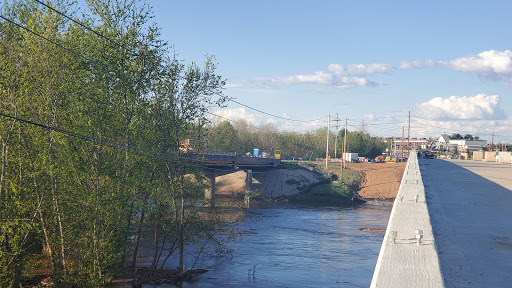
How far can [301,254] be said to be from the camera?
1474 inches

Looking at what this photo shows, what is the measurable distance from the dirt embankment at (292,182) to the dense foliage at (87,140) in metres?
52.4

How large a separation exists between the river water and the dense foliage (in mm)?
4493

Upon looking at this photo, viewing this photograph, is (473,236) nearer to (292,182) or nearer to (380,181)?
(292,182)

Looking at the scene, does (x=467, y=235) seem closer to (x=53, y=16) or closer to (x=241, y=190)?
(x=53, y=16)

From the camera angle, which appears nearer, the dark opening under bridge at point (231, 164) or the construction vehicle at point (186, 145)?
the construction vehicle at point (186, 145)

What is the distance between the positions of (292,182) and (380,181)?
16490 mm

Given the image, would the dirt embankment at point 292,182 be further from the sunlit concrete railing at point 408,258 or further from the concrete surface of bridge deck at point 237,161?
the sunlit concrete railing at point 408,258

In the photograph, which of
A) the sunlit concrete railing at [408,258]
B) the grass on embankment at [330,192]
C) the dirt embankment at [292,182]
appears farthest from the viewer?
the dirt embankment at [292,182]

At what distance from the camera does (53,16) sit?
20984 mm

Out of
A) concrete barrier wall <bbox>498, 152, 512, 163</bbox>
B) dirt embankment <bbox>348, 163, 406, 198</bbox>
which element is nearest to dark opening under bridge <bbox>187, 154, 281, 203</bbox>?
dirt embankment <bbox>348, 163, 406, 198</bbox>

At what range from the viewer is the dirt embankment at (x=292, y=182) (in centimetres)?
8275

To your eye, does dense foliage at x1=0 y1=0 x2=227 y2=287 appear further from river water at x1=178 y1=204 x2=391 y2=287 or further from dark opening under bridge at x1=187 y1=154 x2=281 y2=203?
dark opening under bridge at x1=187 y1=154 x2=281 y2=203

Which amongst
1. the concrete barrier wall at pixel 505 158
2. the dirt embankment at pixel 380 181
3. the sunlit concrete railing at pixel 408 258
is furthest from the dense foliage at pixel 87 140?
the concrete barrier wall at pixel 505 158

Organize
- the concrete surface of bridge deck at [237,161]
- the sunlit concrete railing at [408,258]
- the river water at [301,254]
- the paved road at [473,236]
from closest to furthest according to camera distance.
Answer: the sunlit concrete railing at [408,258]
the paved road at [473,236]
the river water at [301,254]
the concrete surface of bridge deck at [237,161]
